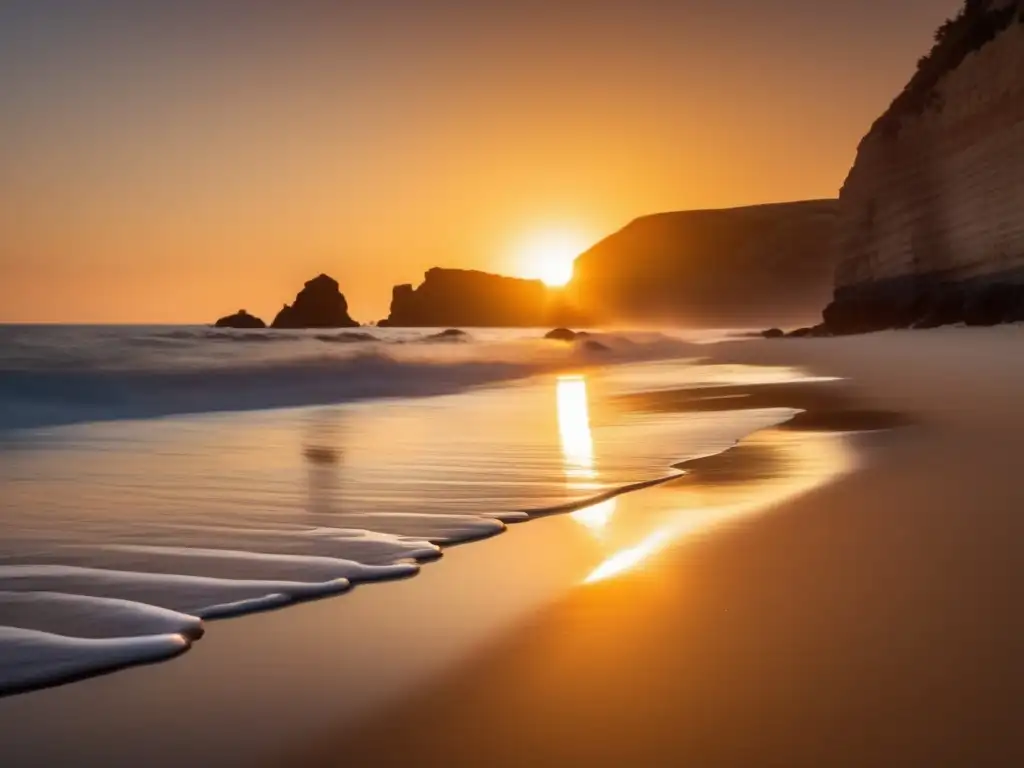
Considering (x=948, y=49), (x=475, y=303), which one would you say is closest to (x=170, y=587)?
(x=948, y=49)

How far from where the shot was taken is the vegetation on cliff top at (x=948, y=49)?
83.6ft

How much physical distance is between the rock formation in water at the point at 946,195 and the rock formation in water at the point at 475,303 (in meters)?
75.8

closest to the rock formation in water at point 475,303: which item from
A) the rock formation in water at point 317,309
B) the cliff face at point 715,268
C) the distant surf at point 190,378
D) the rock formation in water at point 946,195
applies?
the cliff face at point 715,268

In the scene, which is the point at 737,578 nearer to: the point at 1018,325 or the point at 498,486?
the point at 498,486

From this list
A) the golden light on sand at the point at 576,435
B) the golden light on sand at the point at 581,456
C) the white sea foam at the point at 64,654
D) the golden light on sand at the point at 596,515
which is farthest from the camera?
the golden light on sand at the point at 576,435

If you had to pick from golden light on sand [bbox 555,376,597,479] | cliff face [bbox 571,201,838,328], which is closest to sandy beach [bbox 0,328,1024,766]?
golden light on sand [bbox 555,376,597,479]

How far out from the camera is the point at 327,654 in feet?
7.32

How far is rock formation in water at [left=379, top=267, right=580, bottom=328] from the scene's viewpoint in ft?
381

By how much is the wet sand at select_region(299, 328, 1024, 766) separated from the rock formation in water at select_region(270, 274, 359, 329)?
75.3m

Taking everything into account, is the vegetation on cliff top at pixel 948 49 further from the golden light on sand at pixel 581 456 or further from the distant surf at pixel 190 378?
the golden light on sand at pixel 581 456

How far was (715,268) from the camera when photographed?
126562mm

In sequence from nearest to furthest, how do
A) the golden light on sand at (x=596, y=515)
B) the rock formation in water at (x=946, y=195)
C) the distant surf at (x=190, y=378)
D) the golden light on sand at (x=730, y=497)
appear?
1. the golden light on sand at (x=730, y=497)
2. the golden light on sand at (x=596, y=515)
3. the distant surf at (x=190, y=378)
4. the rock formation in water at (x=946, y=195)

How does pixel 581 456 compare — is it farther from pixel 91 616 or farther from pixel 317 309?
pixel 317 309

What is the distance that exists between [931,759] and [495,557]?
1.86 m
